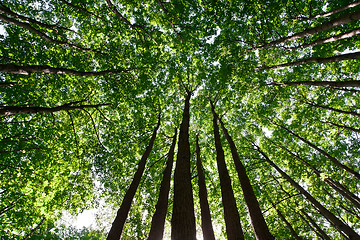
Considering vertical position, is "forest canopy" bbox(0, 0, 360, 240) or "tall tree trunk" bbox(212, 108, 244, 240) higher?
"forest canopy" bbox(0, 0, 360, 240)

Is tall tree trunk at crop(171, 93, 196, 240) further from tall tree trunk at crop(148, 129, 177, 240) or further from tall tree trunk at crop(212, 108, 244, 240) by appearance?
tall tree trunk at crop(148, 129, 177, 240)

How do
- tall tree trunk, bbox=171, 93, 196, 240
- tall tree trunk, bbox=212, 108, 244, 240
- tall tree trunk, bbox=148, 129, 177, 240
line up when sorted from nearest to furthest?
tall tree trunk, bbox=171, 93, 196, 240, tall tree trunk, bbox=212, 108, 244, 240, tall tree trunk, bbox=148, 129, 177, 240

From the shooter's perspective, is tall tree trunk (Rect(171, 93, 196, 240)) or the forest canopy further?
the forest canopy

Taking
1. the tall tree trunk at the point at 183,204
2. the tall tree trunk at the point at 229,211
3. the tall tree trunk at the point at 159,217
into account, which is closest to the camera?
the tall tree trunk at the point at 183,204

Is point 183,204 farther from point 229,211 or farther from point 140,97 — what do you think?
point 140,97

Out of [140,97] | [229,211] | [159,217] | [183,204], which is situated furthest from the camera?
[140,97]

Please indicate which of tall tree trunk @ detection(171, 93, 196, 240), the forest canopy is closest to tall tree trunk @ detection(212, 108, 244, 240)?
the forest canopy

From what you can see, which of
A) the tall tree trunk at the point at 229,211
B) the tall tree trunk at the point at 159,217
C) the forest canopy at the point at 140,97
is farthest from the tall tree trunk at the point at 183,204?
the tall tree trunk at the point at 159,217

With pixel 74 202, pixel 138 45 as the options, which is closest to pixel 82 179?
pixel 74 202

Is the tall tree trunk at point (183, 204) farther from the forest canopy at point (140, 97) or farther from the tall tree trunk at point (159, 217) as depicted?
the tall tree trunk at point (159, 217)

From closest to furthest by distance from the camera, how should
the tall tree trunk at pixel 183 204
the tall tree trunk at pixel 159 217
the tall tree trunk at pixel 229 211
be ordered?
the tall tree trunk at pixel 183 204
the tall tree trunk at pixel 229 211
the tall tree trunk at pixel 159 217

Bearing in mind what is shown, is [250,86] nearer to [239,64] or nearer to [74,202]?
[239,64]

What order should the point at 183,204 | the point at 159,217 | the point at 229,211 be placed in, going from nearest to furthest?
the point at 183,204 → the point at 229,211 → the point at 159,217

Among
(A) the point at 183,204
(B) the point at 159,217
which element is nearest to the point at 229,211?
(A) the point at 183,204
